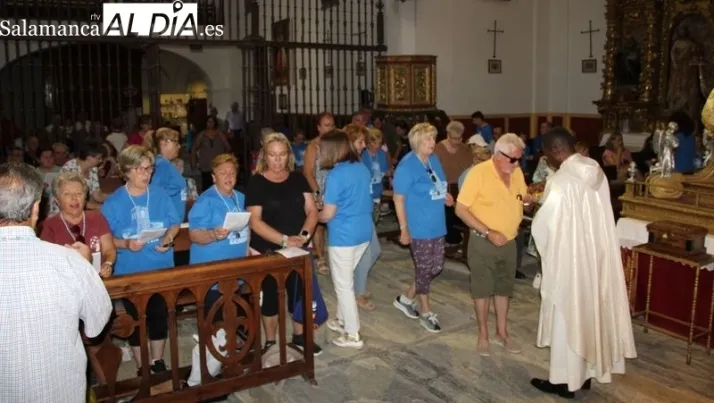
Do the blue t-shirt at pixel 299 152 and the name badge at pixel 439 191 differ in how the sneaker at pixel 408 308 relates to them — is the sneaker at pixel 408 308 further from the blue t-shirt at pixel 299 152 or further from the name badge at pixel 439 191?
the blue t-shirt at pixel 299 152

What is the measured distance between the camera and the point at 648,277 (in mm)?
5324

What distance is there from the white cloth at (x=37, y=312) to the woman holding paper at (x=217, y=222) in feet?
5.78

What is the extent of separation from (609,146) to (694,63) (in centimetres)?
429

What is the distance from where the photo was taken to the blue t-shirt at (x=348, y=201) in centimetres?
464

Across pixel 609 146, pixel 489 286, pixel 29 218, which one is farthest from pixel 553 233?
pixel 609 146

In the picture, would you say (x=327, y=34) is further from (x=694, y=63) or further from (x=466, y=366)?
(x=466, y=366)

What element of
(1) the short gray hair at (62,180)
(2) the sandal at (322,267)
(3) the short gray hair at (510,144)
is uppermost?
(3) the short gray hair at (510,144)

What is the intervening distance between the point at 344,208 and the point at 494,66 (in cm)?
1004

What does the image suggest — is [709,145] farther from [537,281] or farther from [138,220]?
[138,220]

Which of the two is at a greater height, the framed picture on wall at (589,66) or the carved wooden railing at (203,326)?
the framed picture on wall at (589,66)

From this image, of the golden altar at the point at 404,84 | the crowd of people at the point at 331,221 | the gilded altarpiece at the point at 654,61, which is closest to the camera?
the crowd of people at the point at 331,221

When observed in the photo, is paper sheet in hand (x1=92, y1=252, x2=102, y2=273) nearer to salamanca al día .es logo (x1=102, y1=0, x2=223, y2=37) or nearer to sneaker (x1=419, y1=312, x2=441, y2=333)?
sneaker (x1=419, y1=312, x2=441, y2=333)

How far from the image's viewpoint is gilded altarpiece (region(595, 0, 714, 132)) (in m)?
11.5

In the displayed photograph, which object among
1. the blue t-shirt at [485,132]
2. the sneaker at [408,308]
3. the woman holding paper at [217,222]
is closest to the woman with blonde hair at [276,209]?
the woman holding paper at [217,222]
